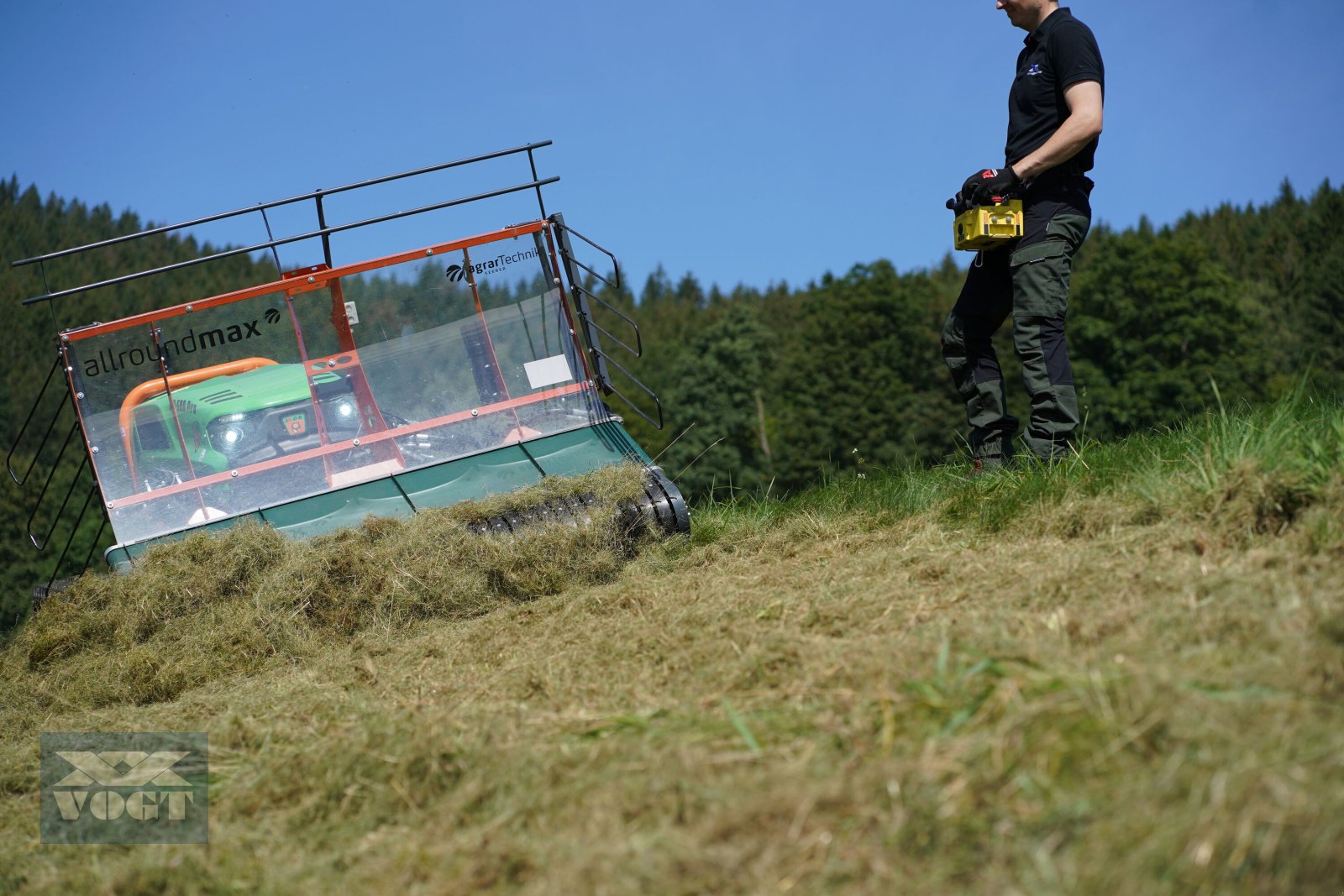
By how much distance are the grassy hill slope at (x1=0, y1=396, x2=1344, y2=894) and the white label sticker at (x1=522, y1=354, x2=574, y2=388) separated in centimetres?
254

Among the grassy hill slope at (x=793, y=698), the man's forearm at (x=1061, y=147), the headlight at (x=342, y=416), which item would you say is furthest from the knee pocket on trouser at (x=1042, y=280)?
the headlight at (x=342, y=416)

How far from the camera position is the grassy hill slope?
202 cm

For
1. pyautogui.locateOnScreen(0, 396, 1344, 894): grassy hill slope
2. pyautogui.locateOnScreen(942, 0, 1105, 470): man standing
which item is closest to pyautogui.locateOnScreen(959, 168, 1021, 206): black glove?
pyautogui.locateOnScreen(942, 0, 1105, 470): man standing

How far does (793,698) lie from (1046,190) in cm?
364

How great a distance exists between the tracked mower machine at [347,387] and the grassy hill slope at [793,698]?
181cm

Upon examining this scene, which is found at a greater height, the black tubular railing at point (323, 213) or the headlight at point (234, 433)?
the black tubular railing at point (323, 213)

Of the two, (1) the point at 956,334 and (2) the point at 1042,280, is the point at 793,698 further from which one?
(1) the point at 956,334

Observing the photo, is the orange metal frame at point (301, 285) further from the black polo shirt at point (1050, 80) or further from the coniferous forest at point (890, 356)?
the coniferous forest at point (890, 356)

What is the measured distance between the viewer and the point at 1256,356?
54.2 meters

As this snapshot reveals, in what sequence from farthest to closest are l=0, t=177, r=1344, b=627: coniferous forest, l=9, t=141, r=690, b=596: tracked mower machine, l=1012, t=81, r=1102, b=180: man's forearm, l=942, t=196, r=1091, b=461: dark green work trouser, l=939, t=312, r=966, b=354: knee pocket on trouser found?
1. l=0, t=177, r=1344, b=627: coniferous forest
2. l=9, t=141, r=690, b=596: tracked mower machine
3. l=939, t=312, r=966, b=354: knee pocket on trouser
4. l=942, t=196, r=1091, b=461: dark green work trouser
5. l=1012, t=81, r=1102, b=180: man's forearm

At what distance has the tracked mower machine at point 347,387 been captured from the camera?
24.6 feet

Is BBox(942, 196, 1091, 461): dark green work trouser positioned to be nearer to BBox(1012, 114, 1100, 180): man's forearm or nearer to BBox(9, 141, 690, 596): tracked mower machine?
BBox(1012, 114, 1100, 180): man's forearm

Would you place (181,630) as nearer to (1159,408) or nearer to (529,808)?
(529,808)

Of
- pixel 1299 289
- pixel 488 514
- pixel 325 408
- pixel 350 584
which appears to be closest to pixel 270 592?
pixel 350 584
